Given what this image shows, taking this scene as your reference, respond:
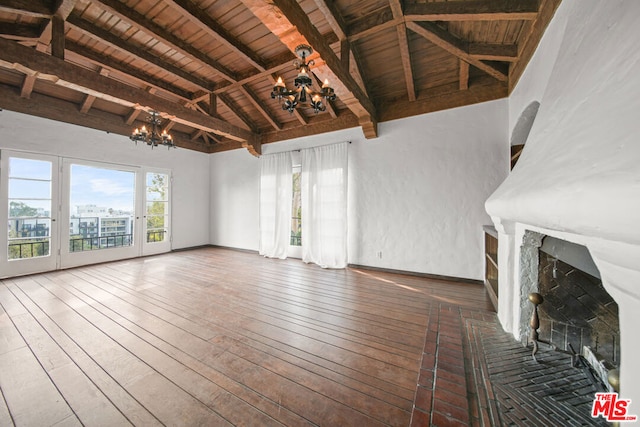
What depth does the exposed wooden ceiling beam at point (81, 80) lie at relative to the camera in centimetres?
264

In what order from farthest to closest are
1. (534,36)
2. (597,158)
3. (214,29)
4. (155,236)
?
(155,236), (214,29), (534,36), (597,158)

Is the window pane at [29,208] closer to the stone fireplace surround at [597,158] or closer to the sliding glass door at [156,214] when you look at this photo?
the sliding glass door at [156,214]

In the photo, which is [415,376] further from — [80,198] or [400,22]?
[80,198]

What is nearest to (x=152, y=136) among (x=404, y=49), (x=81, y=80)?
(x=81, y=80)

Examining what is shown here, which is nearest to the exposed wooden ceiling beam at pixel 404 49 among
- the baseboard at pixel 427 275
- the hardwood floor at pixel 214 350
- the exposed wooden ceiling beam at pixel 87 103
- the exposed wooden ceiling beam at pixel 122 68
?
the baseboard at pixel 427 275

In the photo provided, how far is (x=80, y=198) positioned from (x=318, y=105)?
5.51 m

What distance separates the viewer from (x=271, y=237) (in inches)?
235

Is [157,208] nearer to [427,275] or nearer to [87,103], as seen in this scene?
[87,103]

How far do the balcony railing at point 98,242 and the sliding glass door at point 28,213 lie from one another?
29 cm

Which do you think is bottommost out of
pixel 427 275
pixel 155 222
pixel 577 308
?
pixel 427 275

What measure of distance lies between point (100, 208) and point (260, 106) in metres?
4.23

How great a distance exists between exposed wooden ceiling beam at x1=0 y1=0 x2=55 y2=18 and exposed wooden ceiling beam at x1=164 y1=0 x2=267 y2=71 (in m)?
1.52

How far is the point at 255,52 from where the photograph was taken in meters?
3.81

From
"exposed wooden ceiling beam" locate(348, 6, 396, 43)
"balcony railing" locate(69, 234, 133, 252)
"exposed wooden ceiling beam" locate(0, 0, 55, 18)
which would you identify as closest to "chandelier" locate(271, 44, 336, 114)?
"exposed wooden ceiling beam" locate(348, 6, 396, 43)
